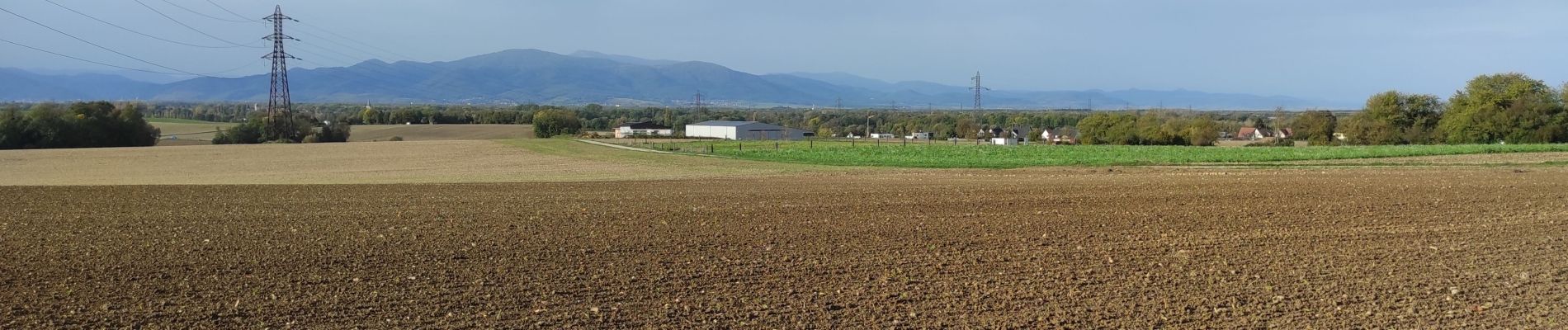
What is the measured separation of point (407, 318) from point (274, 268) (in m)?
3.78

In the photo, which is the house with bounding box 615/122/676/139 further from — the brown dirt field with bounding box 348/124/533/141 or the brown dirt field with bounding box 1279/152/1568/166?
the brown dirt field with bounding box 1279/152/1568/166

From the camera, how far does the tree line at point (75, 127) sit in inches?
2657

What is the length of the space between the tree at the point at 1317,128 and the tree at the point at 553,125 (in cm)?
6408

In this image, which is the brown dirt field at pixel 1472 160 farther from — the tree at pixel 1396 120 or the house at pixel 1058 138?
the house at pixel 1058 138

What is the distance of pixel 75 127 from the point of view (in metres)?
71.7

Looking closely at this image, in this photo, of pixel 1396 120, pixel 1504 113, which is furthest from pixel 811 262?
pixel 1396 120

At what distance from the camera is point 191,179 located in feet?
129

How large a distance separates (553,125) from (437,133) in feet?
35.2

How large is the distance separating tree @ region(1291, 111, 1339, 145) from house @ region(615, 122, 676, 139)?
55.5 metres

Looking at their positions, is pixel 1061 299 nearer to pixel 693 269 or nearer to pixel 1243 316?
pixel 1243 316

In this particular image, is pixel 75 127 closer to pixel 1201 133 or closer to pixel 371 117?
pixel 371 117

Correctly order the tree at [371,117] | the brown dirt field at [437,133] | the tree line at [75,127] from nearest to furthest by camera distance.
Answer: the tree line at [75,127] → the brown dirt field at [437,133] → the tree at [371,117]

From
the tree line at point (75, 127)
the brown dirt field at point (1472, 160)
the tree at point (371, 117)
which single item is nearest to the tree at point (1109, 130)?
the brown dirt field at point (1472, 160)

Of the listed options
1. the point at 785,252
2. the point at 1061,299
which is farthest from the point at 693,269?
the point at 1061,299
